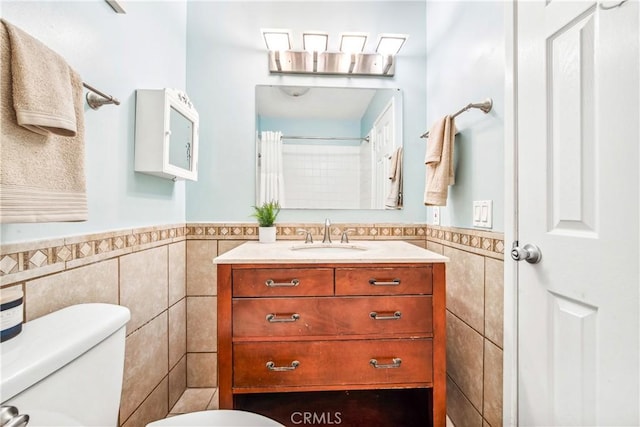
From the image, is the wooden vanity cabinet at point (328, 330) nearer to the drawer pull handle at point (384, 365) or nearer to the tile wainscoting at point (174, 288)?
the drawer pull handle at point (384, 365)

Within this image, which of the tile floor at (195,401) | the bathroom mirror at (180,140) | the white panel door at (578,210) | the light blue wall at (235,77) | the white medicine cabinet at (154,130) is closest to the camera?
the white panel door at (578,210)

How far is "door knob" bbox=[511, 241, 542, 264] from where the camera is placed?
0.92 meters

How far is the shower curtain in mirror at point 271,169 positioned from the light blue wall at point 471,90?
0.93m

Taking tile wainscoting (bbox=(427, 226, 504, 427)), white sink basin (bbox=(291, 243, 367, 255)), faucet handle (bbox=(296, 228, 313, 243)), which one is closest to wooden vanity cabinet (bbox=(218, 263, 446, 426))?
tile wainscoting (bbox=(427, 226, 504, 427))

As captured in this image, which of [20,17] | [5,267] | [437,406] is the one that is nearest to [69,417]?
[5,267]

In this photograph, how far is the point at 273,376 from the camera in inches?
45.5

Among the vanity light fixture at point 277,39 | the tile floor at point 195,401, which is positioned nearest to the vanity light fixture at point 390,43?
the vanity light fixture at point 277,39

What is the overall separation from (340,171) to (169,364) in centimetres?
139

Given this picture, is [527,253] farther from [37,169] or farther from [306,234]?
[37,169]

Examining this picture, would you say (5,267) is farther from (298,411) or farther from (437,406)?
(437,406)

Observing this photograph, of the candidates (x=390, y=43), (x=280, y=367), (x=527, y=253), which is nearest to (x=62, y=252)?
(x=280, y=367)

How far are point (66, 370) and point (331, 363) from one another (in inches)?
32.9

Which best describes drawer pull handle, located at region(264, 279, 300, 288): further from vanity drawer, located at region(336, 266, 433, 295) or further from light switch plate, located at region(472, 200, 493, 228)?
light switch plate, located at region(472, 200, 493, 228)

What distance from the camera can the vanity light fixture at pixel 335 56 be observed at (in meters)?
1.68
